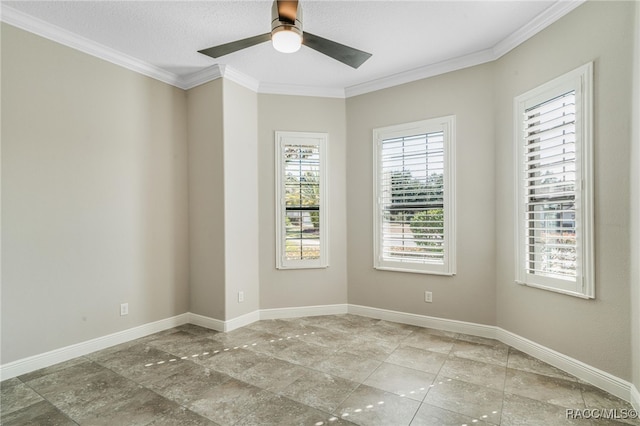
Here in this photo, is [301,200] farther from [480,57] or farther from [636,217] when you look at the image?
[636,217]

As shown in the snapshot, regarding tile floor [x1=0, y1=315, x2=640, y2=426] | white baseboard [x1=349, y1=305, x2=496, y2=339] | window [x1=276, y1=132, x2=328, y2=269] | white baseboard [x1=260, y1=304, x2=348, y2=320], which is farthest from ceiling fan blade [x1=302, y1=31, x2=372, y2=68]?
white baseboard [x1=260, y1=304, x2=348, y2=320]

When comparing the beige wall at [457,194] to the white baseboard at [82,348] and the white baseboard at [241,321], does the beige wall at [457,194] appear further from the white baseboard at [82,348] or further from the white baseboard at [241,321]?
the white baseboard at [82,348]

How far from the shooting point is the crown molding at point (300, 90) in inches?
170

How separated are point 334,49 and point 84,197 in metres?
2.81

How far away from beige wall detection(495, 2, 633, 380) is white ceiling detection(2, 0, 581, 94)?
244mm

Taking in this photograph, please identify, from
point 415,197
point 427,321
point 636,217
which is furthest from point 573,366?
point 415,197

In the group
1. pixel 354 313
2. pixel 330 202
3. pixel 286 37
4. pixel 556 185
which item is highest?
pixel 286 37

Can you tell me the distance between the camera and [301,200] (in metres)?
4.37

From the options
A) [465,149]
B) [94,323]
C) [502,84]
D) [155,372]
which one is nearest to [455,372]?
[465,149]

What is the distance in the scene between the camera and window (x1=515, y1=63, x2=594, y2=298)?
101 inches

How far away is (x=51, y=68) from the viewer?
9.95 feet

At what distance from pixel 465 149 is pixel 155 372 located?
382cm

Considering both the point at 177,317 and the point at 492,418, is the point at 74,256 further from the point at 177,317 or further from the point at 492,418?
the point at 492,418

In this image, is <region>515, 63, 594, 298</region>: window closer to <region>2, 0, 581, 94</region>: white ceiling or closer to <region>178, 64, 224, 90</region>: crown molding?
<region>2, 0, 581, 94</region>: white ceiling
